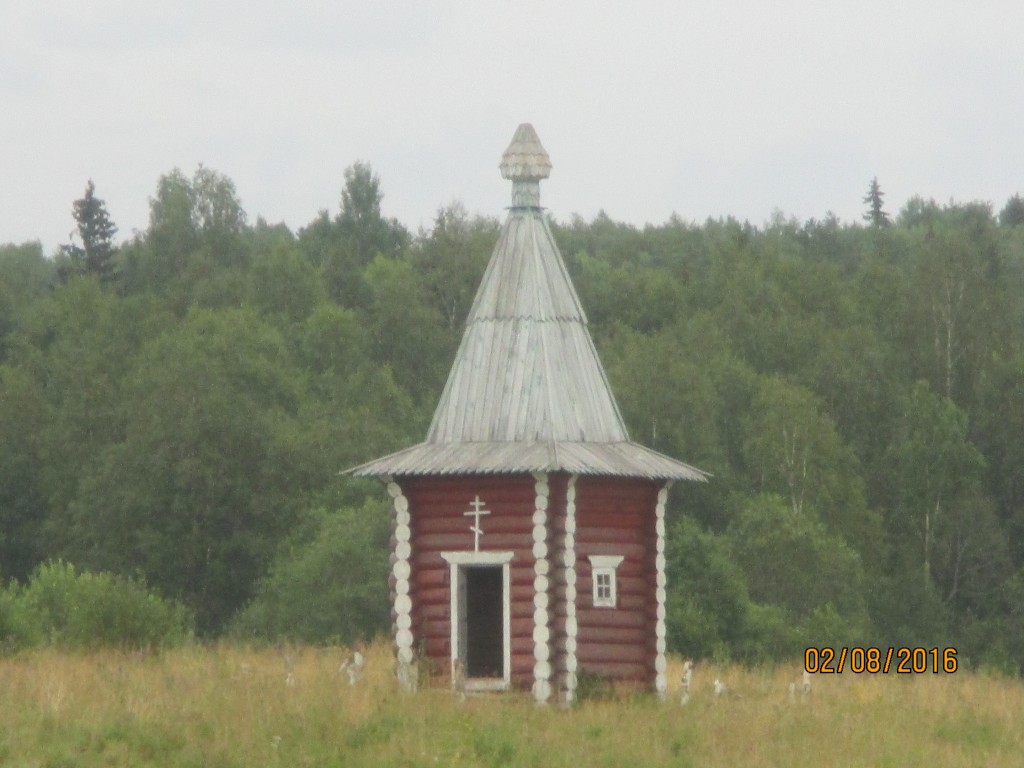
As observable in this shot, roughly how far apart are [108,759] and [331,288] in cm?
5113

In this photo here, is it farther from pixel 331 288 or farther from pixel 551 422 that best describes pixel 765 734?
pixel 331 288

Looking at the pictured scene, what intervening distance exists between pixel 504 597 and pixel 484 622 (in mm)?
3188

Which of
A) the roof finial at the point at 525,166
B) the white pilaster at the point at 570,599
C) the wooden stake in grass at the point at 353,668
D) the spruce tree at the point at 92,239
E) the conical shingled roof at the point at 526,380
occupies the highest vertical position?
the spruce tree at the point at 92,239

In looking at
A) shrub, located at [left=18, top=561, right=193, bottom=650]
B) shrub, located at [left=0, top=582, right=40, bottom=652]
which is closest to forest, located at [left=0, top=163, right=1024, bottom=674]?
shrub, located at [left=18, top=561, right=193, bottom=650]

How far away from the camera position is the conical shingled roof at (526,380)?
22.3 m

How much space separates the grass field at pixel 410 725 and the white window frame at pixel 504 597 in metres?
0.33

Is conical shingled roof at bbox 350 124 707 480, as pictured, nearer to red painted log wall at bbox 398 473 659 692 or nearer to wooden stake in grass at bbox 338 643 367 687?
red painted log wall at bbox 398 473 659 692

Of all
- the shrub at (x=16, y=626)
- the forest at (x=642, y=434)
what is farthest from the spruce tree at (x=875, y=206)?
the shrub at (x=16, y=626)

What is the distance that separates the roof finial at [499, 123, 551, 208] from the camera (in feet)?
77.8

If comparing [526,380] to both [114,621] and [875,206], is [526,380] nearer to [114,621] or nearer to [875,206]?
[114,621]

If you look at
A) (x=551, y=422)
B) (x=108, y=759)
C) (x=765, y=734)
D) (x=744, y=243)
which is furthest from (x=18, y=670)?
(x=744, y=243)

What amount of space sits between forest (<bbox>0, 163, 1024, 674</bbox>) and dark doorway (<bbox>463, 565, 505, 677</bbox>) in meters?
11.0
